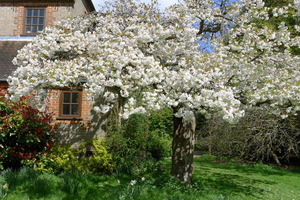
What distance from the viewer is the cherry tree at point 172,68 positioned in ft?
14.3

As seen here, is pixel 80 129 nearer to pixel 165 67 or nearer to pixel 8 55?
pixel 165 67

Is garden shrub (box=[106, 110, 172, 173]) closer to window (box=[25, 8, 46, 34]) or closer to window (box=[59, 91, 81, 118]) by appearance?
window (box=[59, 91, 81, 118])

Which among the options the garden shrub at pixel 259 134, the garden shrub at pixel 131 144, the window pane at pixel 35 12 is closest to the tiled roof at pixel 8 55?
the window pane at pixel 35 12

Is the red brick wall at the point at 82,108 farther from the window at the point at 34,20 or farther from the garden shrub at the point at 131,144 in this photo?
the window at the point at 34,20

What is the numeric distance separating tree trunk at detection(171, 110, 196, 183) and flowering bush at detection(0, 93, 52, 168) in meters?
3.39

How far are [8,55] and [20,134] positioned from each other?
178 inches

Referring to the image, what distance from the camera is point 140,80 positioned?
4.39m

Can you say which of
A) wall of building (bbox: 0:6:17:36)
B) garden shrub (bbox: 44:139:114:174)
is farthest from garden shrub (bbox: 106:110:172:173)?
wall of building (bbox: 0:6:17:36)

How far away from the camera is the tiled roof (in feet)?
28.8

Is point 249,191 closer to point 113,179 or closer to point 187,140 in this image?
point 187,140

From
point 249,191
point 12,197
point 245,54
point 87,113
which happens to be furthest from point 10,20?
point 249,191

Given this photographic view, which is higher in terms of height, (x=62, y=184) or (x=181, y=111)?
(x=181, y=111)

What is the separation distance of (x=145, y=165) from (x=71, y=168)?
2.11m

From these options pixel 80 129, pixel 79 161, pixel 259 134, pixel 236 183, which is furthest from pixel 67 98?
pixel 259 134
